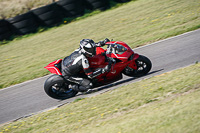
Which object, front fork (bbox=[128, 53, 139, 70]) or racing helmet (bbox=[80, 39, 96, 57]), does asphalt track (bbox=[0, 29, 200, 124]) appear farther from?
racing helmet (bbox=[80, 39, 96, 57])

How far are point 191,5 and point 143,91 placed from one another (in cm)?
992

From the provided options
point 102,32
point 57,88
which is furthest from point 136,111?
point 102,32

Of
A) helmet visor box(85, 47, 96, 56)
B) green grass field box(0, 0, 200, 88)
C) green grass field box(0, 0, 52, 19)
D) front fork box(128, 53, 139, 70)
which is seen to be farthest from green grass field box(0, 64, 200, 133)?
green grass field box(0, 0, 52, 19)

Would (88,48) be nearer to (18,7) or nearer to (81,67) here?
(81,67)

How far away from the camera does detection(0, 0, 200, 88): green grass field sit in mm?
10828

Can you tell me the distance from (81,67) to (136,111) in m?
2.48

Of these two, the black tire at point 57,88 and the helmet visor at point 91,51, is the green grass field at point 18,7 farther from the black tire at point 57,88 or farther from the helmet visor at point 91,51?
the helmet visor at point 91,51

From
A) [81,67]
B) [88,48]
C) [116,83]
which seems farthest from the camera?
[116,83]

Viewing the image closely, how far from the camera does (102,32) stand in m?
13.6

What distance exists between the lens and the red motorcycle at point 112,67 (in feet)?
22.4

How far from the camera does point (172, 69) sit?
24.2 ft

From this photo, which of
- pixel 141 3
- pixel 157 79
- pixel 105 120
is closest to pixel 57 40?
pixel 141 3

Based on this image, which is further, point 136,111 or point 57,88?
point 57,88

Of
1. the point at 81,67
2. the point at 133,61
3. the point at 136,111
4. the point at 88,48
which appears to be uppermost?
the point at 88,48
